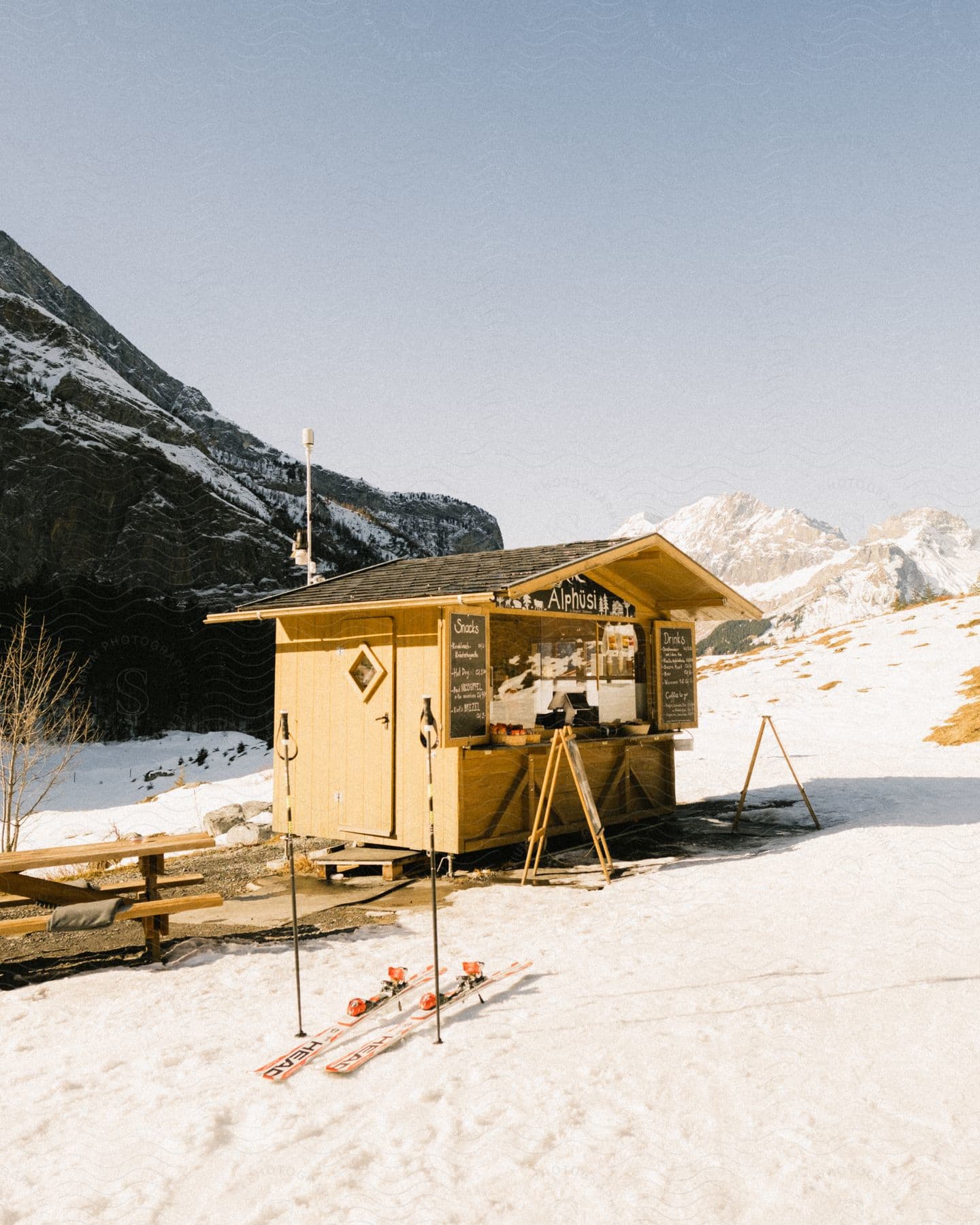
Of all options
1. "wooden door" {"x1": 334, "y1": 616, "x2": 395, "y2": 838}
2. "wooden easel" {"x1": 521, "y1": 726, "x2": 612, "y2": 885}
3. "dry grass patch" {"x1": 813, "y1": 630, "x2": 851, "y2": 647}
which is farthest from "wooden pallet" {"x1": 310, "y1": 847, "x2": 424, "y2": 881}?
"dry grass patch" {"x1": 813, "y1": 630, "x2": 851, "y2": 647}

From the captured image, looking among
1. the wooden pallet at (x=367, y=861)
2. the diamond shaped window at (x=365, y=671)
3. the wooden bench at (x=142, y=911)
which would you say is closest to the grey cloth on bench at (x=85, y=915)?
the wooden bench at (x=142, y=911)

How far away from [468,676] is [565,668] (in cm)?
221

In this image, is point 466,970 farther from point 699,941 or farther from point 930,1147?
point 930,1147

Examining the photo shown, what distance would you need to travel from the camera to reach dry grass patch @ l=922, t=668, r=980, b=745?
65.3 ft

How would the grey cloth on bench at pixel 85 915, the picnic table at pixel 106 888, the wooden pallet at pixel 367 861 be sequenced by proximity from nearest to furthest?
the grey cloth on bench at pixel 85 915 < the picnic table at pixel 106 888 < the wooden pallet at pixel 367 861

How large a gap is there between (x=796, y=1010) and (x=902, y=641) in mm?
30924

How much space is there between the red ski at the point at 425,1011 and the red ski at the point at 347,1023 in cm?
17

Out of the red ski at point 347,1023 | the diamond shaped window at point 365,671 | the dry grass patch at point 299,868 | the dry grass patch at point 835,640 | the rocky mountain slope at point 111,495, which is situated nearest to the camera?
the red ski at point 347,1023

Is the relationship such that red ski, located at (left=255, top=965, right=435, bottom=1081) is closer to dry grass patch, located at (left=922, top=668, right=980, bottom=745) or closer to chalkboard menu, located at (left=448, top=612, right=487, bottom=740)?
chalkboard menu, located at (left=448, top=612, right=487, bottom=740)

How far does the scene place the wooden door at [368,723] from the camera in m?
9.84

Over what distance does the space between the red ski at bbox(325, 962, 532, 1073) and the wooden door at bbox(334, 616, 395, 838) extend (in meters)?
3.92

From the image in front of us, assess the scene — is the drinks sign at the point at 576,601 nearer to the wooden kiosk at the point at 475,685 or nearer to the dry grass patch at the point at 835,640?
the wooden kiosk at the point at 475,685

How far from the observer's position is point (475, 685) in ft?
31.5

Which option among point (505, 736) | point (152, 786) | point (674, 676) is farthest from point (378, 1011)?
point (152, 786)
